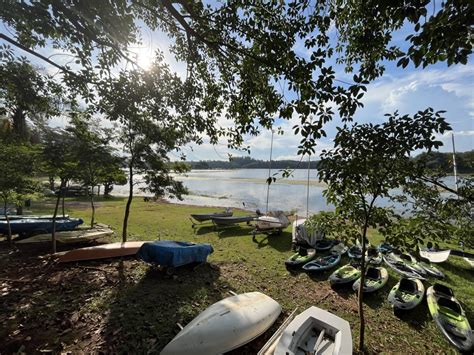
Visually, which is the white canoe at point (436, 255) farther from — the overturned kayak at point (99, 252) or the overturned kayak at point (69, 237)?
the overturned kayak at point (69, 237)

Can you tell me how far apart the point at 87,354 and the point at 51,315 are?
5.77 feet

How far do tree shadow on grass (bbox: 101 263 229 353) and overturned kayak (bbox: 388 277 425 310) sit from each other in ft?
15.5

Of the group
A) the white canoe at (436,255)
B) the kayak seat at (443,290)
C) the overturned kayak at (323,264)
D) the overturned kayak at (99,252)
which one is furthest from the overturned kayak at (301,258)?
the overturned kayak at (99,252)

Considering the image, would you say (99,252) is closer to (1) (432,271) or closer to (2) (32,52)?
(2) (32,52)

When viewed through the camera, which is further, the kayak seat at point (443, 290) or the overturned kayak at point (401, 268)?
the overturned kayak at point (401, 268)

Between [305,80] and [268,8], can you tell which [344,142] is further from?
[268,8]

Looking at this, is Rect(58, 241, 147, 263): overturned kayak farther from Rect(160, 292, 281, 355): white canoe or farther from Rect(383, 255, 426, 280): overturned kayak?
Rect(383, 255, 426, 280): overturned kayak

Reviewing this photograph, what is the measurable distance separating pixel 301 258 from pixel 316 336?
494cm

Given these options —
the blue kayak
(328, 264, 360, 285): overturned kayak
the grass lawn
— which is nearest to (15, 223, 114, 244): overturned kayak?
the grass lawn

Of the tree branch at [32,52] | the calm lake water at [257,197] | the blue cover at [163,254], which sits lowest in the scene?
the calm lake water at [257,197]

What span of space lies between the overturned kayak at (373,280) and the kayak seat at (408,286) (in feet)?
1.67

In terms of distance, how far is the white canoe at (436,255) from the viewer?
960cm

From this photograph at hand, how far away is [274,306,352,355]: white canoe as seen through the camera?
157 inches

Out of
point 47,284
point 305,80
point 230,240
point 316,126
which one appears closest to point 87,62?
point 305,80
